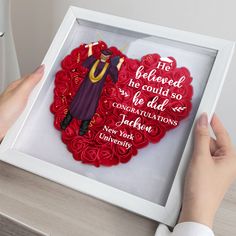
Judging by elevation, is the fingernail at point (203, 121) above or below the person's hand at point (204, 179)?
above

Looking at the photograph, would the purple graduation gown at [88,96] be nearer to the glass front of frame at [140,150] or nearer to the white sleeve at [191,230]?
the glass front of frame at [140,150]

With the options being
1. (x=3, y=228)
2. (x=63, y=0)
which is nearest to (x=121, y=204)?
(x=3, y=228)

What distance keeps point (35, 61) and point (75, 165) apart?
78 centimetres

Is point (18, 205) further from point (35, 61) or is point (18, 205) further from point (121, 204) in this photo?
point (35, 61)

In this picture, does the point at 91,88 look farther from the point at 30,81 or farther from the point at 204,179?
the point at 204,179

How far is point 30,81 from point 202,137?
1.09 feet

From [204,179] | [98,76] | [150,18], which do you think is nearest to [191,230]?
[204,179]

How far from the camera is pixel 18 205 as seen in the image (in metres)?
0.57

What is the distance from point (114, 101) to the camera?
606 mm

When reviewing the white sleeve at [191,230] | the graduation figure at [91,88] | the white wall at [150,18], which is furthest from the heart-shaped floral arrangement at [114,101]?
the white wall at [150,18]

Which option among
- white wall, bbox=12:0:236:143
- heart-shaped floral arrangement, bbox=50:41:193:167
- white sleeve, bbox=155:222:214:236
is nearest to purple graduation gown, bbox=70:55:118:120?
heart-shaped floral arrangement, bbox=50:41:193:167

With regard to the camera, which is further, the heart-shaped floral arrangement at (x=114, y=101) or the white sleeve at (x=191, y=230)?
the heart-shaped floral arrangement at (x=114, y=101)

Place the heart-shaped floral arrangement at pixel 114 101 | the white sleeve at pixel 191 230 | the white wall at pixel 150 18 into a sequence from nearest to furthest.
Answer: the white sleeve at pixel 191 230, the heart-shaped floral arrangement at pixel 114 101, the white wall at pixel 150 18

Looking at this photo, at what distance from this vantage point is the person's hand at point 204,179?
485 millimetres
